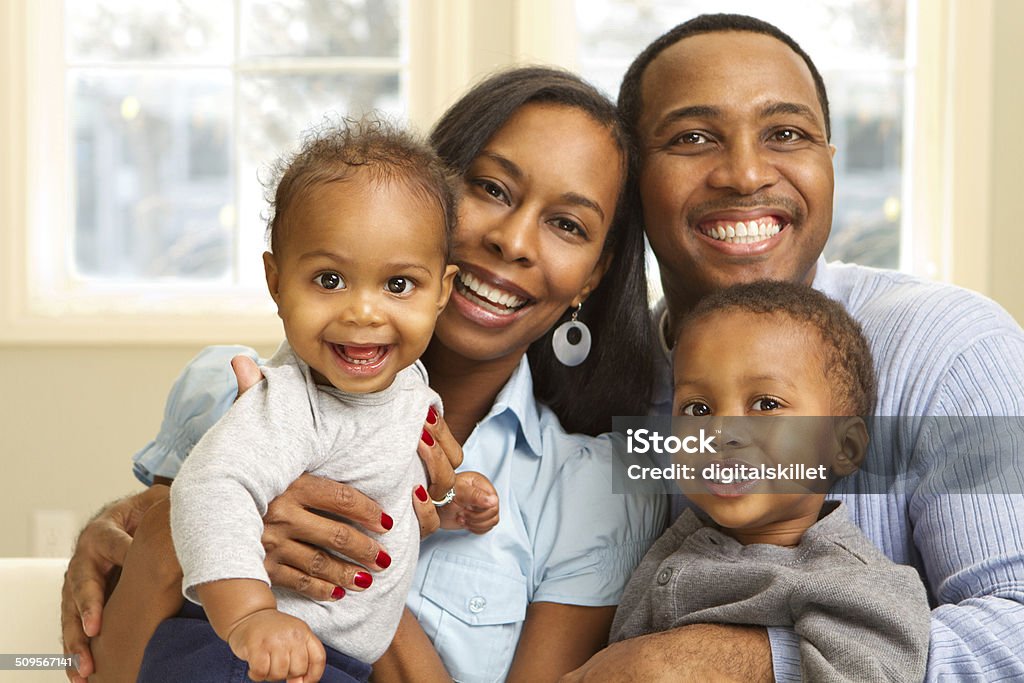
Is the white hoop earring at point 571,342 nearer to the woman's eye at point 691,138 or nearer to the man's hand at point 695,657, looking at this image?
the woman's eye at point 691,138

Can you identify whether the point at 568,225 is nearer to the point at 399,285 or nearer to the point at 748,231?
the point at 748,231

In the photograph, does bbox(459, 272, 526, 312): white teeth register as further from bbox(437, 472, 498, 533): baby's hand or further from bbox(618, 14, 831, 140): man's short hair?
bbox(618, 14, 831, 140): man's short hair

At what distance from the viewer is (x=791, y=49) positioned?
1812 mm

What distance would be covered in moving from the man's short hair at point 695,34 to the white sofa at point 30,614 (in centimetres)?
115

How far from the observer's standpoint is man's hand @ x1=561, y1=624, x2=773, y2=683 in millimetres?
1334

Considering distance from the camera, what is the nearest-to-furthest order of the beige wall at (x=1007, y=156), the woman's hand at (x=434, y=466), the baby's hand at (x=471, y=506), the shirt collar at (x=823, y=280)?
the woman's hand at (x=434, y=466) < the baby's hand at (x=471, y=506) < the shirt collar at (x=823, y=280) < the beige wall at (x=1007, y=156)

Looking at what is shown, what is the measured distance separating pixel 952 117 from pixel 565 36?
1.17 metres

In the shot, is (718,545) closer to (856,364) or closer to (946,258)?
(856,364)

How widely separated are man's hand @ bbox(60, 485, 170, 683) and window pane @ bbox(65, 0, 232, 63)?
233 centimetres

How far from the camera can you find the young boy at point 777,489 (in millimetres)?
1311

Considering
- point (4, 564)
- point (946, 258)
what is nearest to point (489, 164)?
point (4, 564)

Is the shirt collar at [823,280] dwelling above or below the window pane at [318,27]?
below

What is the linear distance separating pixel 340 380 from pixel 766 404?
0.52 m

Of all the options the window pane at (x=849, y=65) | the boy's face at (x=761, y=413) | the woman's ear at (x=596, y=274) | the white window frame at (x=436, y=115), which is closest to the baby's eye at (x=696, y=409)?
the boy's face at (x=761, y=413)
